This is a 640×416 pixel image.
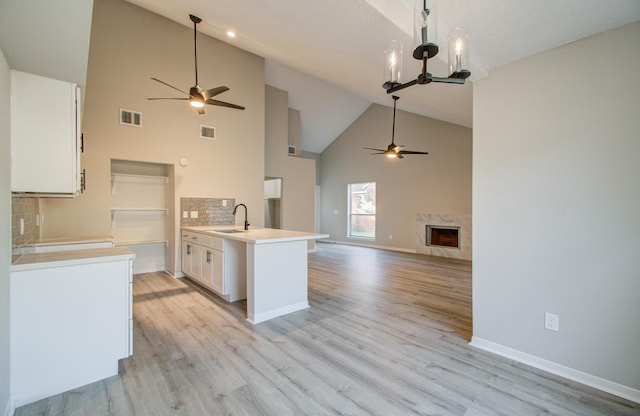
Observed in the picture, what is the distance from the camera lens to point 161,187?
5.44m

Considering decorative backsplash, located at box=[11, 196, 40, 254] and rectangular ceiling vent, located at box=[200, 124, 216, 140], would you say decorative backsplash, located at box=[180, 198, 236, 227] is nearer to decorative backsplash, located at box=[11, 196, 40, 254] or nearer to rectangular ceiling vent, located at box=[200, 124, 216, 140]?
rectangular ceiling vent, located at box=[200, 124, 216, 140]

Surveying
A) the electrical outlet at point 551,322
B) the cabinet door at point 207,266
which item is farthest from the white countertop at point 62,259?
the electrical outlet at point 551,322

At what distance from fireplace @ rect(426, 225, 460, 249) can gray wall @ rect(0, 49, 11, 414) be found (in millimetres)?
7433

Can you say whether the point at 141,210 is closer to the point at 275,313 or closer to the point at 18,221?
the point at 18,221

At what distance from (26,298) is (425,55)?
8.86 feet

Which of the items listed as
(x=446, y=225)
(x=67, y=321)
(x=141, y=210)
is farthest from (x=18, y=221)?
(x=446, y=225)

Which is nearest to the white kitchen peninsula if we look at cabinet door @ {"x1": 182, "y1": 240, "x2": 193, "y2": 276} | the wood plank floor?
the wood plank floor

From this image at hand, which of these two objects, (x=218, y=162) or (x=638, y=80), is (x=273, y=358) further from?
(x=218, y=162)

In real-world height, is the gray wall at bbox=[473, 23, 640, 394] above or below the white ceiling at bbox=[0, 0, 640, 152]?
below

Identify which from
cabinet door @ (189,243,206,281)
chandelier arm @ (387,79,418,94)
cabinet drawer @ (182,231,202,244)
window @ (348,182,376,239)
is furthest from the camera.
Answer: window @ (348,182,376,239)

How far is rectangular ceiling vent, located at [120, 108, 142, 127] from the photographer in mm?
4602

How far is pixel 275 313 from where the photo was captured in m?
3.27

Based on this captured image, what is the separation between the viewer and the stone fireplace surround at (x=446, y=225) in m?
6.96

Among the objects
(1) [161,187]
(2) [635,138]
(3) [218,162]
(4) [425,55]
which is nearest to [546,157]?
(2) [635,138]
